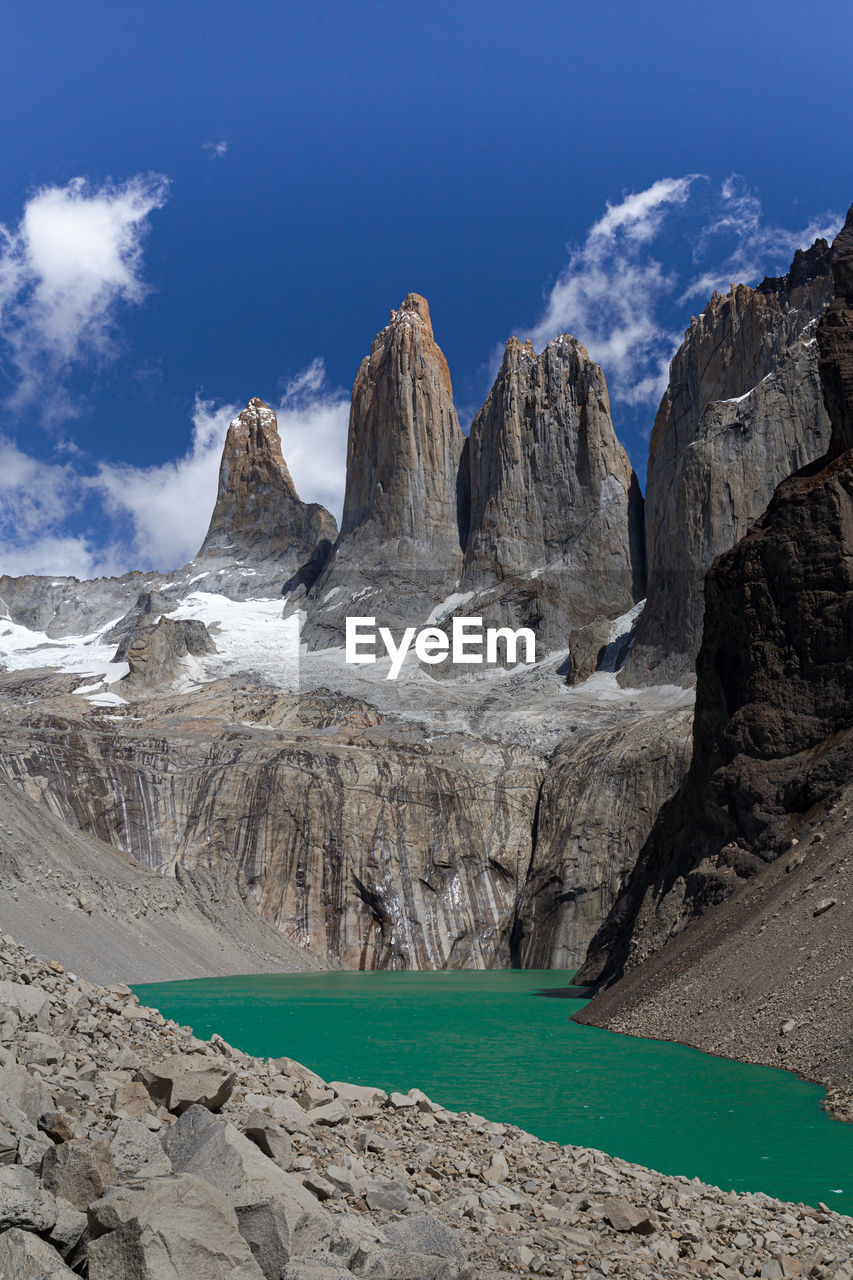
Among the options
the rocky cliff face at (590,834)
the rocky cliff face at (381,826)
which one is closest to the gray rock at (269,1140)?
the rocky cliff face at (381,826)

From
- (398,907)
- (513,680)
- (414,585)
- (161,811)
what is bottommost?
(398,907)

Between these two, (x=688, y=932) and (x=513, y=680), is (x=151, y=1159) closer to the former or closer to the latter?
(x=688, y=932)

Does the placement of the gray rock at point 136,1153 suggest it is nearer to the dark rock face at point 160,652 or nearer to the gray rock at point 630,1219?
the gray rock at point 630,1219

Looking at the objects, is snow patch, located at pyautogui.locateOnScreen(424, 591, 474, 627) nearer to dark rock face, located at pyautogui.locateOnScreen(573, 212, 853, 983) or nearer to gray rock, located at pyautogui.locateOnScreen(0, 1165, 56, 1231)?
dark rock face, located at pyautogui.locateOnScreen(573, 212, 853, 983)

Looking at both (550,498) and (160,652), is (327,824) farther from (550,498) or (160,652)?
(550,498)

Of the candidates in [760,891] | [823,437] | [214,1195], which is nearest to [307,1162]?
[214,1195]
